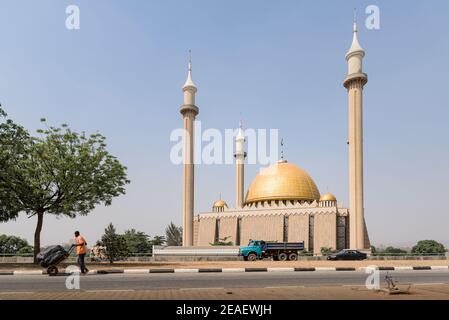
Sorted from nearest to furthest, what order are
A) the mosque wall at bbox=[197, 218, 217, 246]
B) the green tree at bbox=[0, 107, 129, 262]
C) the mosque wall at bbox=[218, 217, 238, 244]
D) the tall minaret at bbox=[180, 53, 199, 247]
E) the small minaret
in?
1. the green tree at bbox=[0, 107, 129, 262]
2. the tall minaret at bbox=[180, 53, 199, 247]
3. the mosque wall at bbox=[218, 217, 238, 244]
4. the mosque wall at bbox=[197, 218, 217, 246]
5. the small minaret

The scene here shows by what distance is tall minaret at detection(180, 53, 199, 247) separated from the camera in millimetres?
57906

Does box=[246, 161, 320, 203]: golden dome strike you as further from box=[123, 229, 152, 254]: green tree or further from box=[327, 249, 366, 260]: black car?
box=[327, 249, 366, 260]: black car

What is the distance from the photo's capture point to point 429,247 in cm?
7819

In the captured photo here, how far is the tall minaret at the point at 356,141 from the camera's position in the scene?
46812 mm

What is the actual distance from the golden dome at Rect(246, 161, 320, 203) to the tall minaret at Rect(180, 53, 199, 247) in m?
18.9

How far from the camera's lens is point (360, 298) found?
7051 millimetres

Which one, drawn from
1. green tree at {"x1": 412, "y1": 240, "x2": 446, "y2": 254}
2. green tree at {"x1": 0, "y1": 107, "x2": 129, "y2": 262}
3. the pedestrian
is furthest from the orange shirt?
green tree at {"x1": 412, "y1": 240, "x2": 446, "y2": 254}

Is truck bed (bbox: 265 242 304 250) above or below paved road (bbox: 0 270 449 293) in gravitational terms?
below

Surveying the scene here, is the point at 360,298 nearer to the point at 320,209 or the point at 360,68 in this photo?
the point at 360,68

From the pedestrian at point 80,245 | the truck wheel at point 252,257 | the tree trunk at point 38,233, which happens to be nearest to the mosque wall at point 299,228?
the truck wheel at point 252,257

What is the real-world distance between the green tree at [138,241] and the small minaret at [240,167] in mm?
19740

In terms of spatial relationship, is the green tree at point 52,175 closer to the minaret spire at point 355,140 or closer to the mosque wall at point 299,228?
the minaret spire at point 355,140
